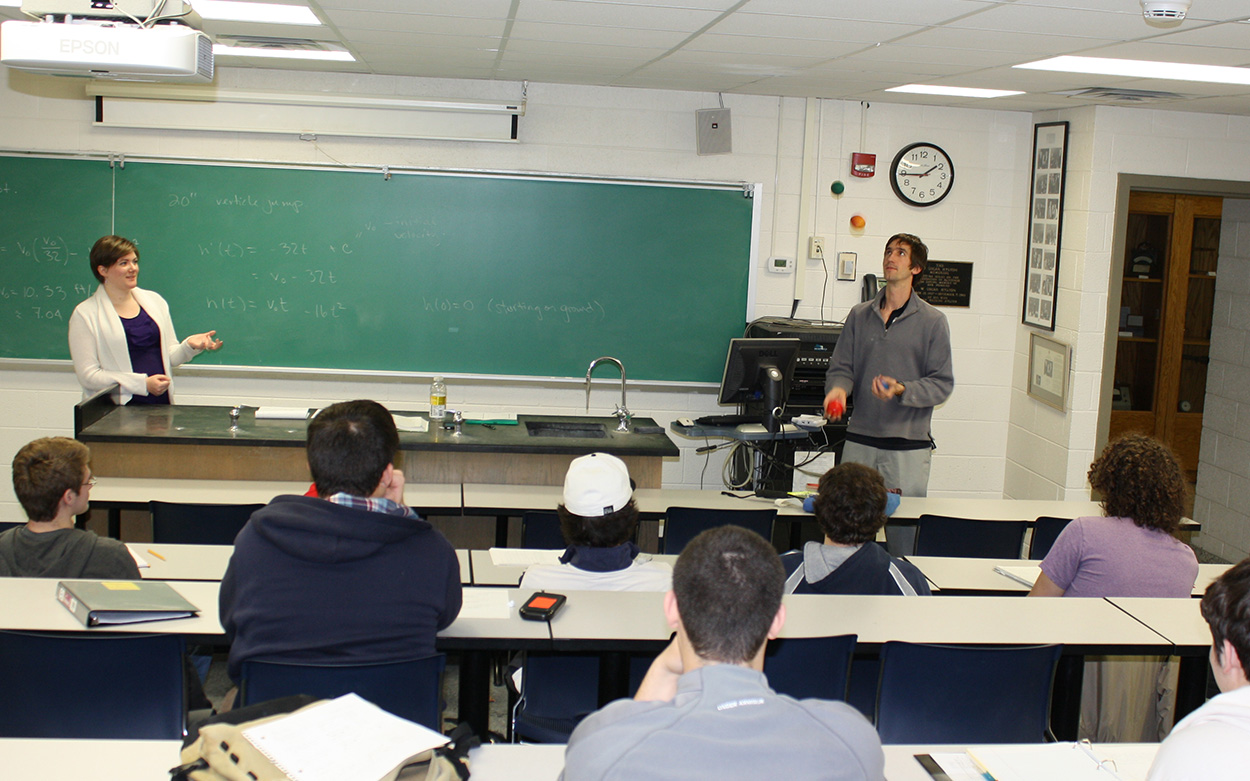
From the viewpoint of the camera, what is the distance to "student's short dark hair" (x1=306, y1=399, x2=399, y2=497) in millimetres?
2238

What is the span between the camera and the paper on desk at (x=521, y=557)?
3.18 metres

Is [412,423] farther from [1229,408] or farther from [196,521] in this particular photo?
[1229,408]

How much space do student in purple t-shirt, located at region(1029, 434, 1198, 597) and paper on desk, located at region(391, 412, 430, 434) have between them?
276 centimetres

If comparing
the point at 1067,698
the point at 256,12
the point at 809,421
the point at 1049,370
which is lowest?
the point at 1067,698

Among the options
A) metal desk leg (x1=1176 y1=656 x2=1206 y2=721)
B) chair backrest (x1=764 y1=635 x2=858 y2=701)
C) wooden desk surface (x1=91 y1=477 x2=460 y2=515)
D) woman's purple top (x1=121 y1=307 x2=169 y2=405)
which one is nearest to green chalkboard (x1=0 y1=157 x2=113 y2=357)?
woman's purple top (x1=121 y1=307 x2=169 y2=405)

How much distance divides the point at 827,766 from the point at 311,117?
204 inches

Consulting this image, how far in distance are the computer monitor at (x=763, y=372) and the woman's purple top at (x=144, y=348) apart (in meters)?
2.76

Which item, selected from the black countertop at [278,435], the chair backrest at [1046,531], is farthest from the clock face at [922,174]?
the chair backrest at [1046,531]

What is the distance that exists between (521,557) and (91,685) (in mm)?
1353

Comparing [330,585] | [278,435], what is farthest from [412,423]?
[330,585]

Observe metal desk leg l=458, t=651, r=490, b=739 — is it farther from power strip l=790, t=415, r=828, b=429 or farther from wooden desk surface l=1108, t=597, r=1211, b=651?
power strip l=790, t=415, r=828, b=429

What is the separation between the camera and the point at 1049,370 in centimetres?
597

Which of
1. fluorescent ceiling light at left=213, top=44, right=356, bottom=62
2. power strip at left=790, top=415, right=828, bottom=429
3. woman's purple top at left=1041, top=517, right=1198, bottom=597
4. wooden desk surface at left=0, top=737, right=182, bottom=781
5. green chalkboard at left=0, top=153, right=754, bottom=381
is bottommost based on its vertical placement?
wooden desk surface at left=0, top=737, right=182, bottom=781

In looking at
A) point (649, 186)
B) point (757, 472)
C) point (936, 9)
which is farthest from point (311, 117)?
point (936, 9)
